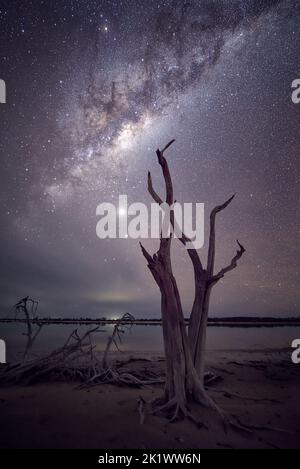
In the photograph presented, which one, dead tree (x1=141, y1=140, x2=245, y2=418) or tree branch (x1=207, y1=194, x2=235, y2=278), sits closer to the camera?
dead tree (x1=141, y1=140, x2=245, y2=418)

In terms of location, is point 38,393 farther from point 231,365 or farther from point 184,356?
point 231,365

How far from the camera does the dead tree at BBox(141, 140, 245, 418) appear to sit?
8.18 m

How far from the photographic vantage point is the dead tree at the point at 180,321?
8180 mm

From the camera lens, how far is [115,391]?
34.5ft

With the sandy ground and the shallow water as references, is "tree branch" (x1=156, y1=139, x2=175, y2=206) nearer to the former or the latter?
the sandy ground

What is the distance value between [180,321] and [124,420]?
3.17 meters

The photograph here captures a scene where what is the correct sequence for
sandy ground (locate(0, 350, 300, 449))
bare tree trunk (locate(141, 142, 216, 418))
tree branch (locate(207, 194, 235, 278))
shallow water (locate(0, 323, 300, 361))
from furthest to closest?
shallow water (locate(0, 323, 300, 361))
tree branch (locate(207, 194, 235, 278))
bare tree trunk (locate(141, 142, 216, 418))
sandy ground (locate(0, 350, 300, 449))

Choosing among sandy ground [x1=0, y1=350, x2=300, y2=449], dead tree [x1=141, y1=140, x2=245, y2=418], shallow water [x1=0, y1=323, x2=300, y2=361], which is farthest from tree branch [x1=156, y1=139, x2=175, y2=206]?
shallow water [x1=0, y1=323, x2=300, y2=361]

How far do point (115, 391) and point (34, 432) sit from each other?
171 inches

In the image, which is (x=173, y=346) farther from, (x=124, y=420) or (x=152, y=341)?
(x=152, y=341)

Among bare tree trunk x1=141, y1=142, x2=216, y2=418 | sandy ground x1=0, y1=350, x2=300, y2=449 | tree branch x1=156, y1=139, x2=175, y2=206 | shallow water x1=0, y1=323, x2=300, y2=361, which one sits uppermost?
tree branch x1=156, y1=139, x2=175, y2=206

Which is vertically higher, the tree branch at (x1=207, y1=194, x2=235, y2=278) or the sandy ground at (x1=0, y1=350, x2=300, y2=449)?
the tree branch at (x1=207, y1=194, x2=235, y2=278)

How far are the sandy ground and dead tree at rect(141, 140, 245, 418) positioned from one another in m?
0.62
